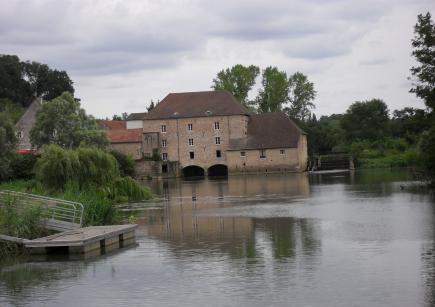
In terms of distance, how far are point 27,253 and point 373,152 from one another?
2727 inches

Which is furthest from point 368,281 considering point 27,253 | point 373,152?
point 373,152

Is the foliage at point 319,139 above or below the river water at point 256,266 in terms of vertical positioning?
above

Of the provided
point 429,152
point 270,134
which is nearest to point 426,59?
point 429,152

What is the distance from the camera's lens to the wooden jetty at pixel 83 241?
20.6 meters

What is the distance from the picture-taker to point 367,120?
94.6 meters

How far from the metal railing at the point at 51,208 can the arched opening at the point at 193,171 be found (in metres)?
60.6

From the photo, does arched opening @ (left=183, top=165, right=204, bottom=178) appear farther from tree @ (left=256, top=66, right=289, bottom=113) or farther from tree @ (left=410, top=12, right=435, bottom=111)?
tree @ (left=410, top=12, right=435, bottom=111)

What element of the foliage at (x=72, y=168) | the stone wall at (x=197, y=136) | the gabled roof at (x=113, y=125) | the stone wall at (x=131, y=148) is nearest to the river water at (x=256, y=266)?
the foliage at (x=72, y=168)

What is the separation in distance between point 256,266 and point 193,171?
69.1m

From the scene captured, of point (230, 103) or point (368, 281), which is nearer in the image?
point (368, 281)

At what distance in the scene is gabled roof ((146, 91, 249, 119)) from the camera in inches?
3280

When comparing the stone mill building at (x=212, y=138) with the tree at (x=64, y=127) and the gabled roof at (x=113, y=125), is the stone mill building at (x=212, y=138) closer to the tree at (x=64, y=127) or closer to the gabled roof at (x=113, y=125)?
the gabled roof at (x=113, y=125)

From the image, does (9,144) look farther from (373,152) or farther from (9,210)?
(373,152)

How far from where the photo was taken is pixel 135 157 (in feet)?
267
